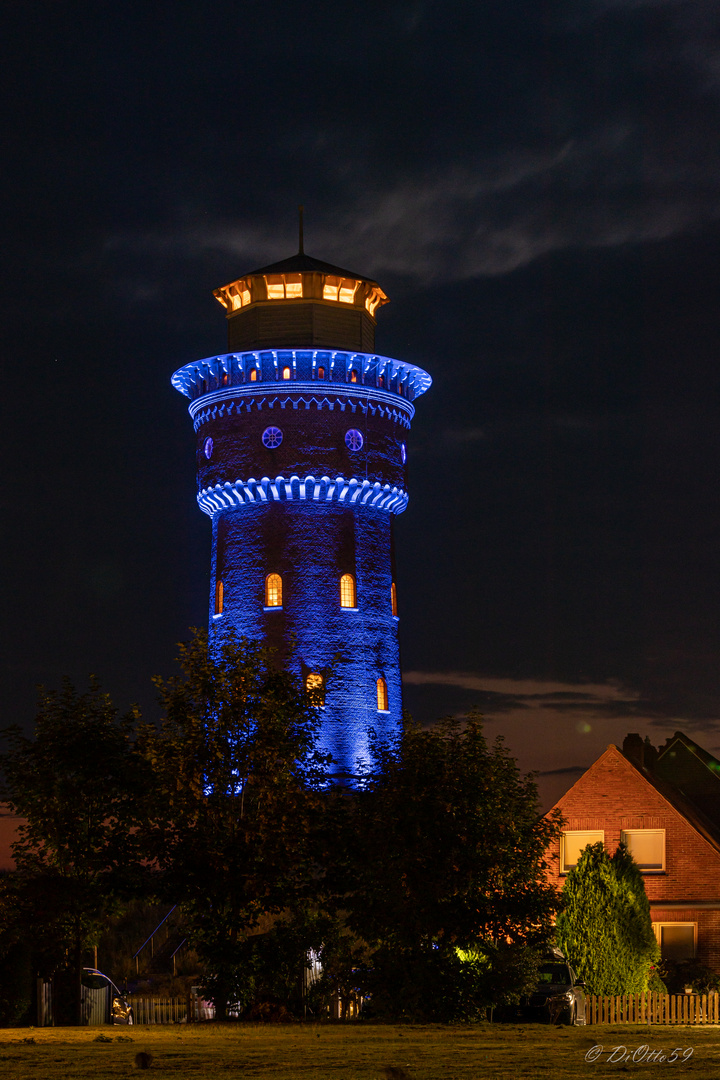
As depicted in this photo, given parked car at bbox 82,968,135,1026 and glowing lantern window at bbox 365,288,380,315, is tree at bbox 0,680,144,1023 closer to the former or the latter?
parked car at bbox 82,968,135,1026

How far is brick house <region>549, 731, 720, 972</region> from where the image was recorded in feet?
167

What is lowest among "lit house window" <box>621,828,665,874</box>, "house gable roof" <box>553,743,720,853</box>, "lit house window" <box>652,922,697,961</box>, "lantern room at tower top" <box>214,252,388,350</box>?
"lit house window" <box>652,922,697,961</box>

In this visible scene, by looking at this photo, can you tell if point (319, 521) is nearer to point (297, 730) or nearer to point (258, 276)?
point (258, 276)

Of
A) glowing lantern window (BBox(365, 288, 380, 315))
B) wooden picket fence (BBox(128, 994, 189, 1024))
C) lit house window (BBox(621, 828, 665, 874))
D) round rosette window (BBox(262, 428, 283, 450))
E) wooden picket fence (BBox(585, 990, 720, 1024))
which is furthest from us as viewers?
glowing lantern window (BBox(365, 288, 380, 315))

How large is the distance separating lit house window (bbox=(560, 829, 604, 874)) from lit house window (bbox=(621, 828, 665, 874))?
1.11 m

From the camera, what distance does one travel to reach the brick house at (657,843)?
5088 cm

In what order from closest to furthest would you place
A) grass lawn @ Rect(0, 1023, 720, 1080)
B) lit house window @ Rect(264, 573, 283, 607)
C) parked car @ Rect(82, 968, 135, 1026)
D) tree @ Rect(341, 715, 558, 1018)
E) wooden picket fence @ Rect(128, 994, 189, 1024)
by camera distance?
grass lawn @ Rect(0, 1023, 720, 1080), tree @ Rect(341, 715, 558, 1018), parked car @ Rect(82, 968, 135, 1026), wooden picket fence @ Rect(128, 994, 189, 1024), lit house window @ Rect(264, 573, 283, 607)

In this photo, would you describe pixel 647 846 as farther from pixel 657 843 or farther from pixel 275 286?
pixel 275 286

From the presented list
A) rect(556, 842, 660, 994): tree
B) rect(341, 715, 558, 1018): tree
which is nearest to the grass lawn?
rect(341, 715, 558, 1018): tree

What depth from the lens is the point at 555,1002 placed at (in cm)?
3444

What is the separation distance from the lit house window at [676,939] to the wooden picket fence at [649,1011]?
50.5ft

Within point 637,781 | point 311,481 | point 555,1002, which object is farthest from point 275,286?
point 555,1002

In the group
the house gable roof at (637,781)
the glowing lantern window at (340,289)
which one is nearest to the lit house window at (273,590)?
the glowing lantern window at (340,289)

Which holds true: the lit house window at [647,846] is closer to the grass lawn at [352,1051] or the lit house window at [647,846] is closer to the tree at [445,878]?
the tree at [445,878]
